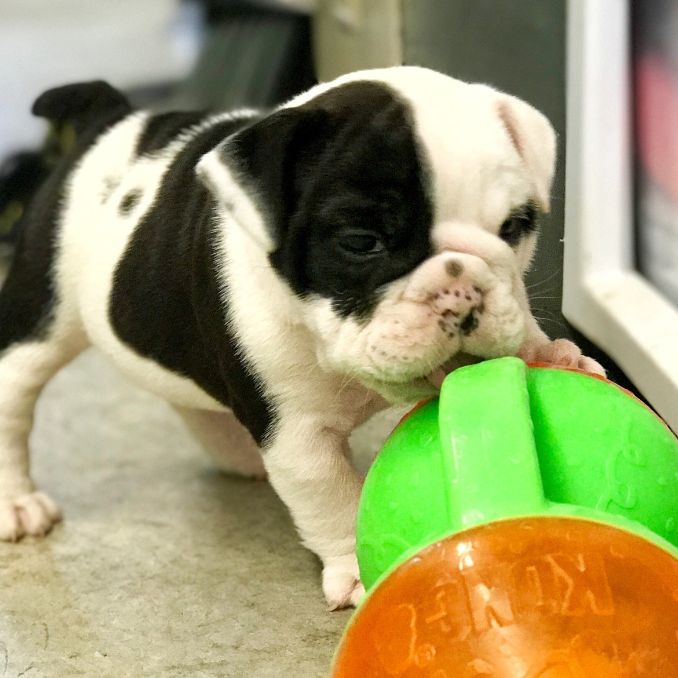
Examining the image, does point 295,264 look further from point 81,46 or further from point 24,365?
point 81,46

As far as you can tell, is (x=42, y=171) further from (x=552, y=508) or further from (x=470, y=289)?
(x=552, y=508)

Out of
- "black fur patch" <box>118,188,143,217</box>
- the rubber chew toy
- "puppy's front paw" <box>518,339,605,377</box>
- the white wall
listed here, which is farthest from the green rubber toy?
the white wall

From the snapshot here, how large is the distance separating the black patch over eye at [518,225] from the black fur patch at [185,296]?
0.36 m

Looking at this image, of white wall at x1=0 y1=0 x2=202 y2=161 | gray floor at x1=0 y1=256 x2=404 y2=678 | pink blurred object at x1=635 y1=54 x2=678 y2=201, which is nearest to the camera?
gray floor at x1=0 y1=256 x2=404 y2=678

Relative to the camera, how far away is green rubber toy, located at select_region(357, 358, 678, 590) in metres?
0.91

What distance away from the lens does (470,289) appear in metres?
1.10

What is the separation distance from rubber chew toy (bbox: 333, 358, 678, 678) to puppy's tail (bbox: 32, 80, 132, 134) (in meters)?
1.02

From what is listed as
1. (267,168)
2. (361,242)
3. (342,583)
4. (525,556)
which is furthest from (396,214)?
(342,583)

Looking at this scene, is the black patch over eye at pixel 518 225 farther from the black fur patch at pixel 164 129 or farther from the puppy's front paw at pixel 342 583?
the black fur patch at pixel 164 129

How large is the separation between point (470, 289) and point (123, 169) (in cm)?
77

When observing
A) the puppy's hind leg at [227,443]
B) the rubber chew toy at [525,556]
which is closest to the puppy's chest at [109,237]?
the puppy's hind leg at [227,443]

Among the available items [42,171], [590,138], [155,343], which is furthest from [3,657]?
[42,171]

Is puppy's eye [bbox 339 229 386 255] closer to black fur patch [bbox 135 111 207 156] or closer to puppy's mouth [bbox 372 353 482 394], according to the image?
puppy's mouth [bbox 372 353 482 394]

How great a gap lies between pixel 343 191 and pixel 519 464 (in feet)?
1.24
